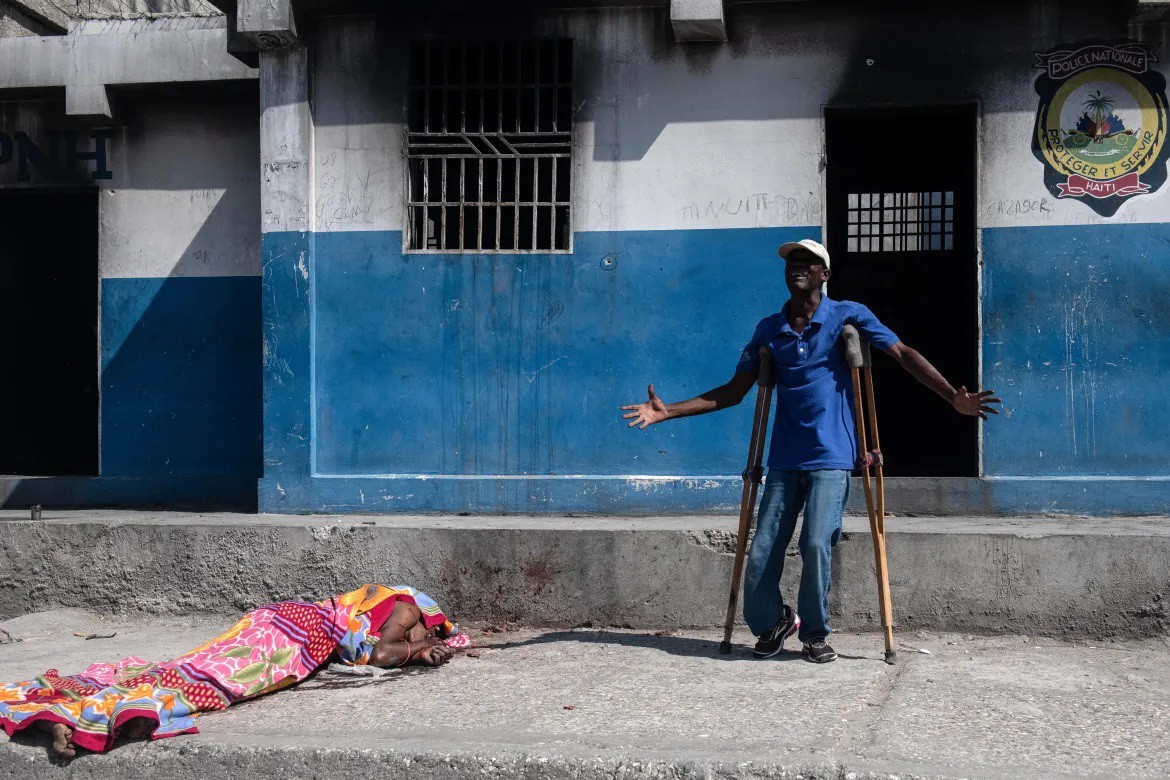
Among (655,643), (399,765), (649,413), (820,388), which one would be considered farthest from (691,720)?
(820,388)

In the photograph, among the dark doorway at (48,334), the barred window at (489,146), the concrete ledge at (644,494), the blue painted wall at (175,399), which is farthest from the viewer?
the dark doorway at (48,334)

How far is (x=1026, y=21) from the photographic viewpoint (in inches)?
263

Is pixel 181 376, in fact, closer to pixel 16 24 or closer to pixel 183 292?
pixel 183 292

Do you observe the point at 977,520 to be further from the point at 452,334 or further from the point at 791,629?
the point at 452,334

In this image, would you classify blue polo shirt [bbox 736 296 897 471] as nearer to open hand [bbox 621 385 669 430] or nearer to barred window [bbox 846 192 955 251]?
open hand [bbox 621 385 669 430]

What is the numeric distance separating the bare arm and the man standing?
1.42 metres

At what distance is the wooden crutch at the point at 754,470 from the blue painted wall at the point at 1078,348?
191 cm

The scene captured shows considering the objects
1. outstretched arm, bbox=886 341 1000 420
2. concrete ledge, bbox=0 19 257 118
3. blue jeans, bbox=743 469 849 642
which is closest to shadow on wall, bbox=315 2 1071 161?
concrete ledge, bbox=0 19 257 118

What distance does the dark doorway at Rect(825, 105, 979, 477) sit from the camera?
24.6 ft

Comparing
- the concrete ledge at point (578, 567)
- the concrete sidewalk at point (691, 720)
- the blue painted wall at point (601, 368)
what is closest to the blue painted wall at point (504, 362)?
the blue painted wall at point (601, 368)

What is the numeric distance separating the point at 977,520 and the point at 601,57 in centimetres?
342

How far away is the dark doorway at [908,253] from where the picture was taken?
750cm

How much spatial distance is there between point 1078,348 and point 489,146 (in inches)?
141

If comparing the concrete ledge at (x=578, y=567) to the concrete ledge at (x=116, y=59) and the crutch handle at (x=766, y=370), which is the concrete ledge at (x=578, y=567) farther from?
the concrete ledge at (x=116, y=59)
